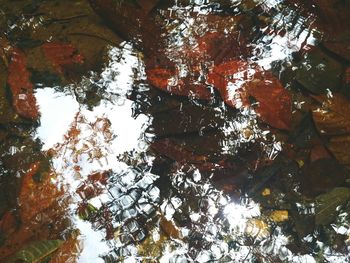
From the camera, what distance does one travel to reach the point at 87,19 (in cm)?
237

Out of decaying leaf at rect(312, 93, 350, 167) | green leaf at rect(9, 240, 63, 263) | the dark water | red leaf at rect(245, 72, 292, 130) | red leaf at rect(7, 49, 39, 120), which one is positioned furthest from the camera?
red leaf at rect(7, 49, 39, 120)

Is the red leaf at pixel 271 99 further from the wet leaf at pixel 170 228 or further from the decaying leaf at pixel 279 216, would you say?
the wet leaf at pixel 170 228

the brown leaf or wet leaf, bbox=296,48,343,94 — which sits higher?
wet leaf, bbox=296,48,343,94

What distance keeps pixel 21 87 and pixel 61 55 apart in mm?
312

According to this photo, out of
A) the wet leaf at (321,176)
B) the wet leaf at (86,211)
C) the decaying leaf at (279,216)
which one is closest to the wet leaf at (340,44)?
the wet leaf at (321,176)

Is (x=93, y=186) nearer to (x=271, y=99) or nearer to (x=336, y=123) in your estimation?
(x=271, y=99)

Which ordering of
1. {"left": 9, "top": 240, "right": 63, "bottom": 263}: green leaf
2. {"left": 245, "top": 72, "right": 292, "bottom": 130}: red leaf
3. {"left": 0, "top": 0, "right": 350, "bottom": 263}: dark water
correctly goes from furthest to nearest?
{"left": 245, "top": 72, "right": 292, "bottom": 130}: red leaf < {"left": 0, "top": 0, "right": 350, "bottom": 263}: dark water < {"left": 9, "top": 240, "right": 63, "bottom": 263}: green leaf

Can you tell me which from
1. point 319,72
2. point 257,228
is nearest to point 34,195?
point 257,228

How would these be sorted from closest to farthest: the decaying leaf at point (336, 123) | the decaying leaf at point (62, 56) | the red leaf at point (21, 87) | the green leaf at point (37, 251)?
the green leaf at point (37, 251), the decaying leaf at point (336, 123), the red leaf at point (21, 87), the decaying leaf at point (62, 56)

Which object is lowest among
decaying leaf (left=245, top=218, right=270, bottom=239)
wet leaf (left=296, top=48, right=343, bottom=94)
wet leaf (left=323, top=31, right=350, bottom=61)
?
decaying leaf (left=245, top=218, right=270, bottom=239)

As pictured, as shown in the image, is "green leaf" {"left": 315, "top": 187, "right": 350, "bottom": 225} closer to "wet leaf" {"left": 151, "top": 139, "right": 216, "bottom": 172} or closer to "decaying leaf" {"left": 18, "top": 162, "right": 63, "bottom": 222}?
"wet leaf" {"left": 151, "top": 139, "right": 216, "bottom": 172}

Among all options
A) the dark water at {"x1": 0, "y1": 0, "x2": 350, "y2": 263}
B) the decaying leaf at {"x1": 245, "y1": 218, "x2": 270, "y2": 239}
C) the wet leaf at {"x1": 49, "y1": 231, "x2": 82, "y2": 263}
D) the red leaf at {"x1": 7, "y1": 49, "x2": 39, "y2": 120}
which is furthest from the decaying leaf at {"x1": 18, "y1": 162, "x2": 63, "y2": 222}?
the decaying leaf at {"x1": 245, "y1": 218, "x2": 270, "y2": 239}

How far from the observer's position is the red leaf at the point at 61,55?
7.16 ft

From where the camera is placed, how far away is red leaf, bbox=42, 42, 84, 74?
2.18 metres
